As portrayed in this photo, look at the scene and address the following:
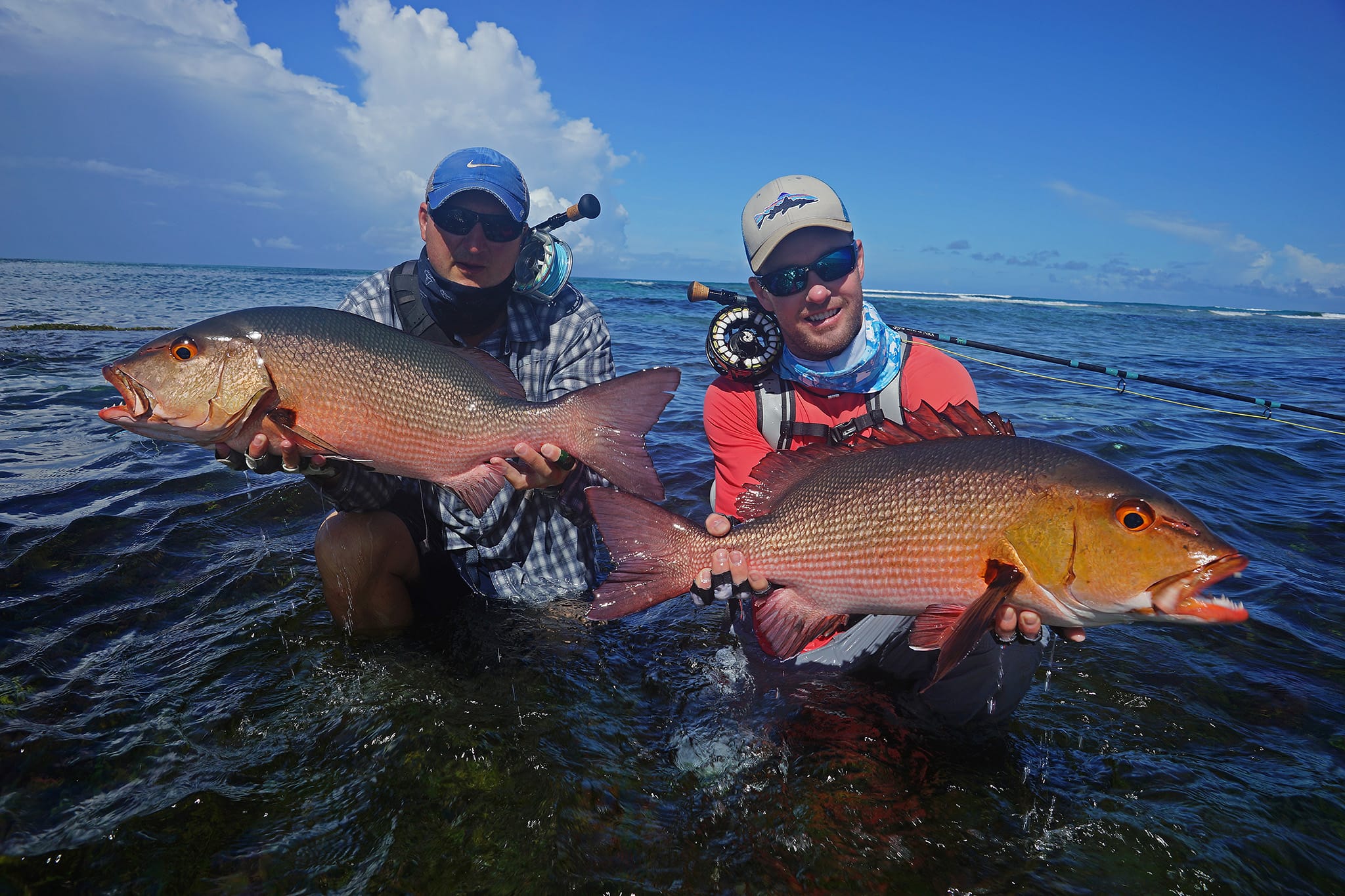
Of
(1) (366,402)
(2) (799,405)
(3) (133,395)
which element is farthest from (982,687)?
(3) (133,395)

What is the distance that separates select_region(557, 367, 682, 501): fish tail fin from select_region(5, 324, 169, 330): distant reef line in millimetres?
16777

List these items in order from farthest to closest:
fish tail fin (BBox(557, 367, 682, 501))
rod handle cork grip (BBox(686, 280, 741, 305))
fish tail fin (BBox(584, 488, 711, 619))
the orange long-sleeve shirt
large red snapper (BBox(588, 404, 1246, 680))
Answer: rod handle cork grip (BBox(686, 280, 741, 305)), the orange long-sleeve shirt, fish tail fin (BBox(557, 367, 682, 501)), fish tail fin (BBox(584, 488, 711, 619)), large red snapper (BBox(588, 404, 1246, 680))

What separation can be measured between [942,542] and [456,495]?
263 centimetres

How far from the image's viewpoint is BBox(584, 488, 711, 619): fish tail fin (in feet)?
9.37

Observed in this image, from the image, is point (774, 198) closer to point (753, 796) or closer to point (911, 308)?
point (753, 796)

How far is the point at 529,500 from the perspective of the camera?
4.19 m

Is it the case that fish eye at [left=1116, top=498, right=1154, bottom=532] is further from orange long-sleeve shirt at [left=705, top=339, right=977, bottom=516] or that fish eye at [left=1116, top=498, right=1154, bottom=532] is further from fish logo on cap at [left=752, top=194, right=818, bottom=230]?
fish logo on cap at [left=752, top=194, right=818, bottom=230]

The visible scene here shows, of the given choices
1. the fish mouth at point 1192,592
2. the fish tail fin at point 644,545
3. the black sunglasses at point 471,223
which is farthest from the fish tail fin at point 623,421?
the fish mouth at point 1192,592

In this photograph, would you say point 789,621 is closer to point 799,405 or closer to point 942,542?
point 942,542

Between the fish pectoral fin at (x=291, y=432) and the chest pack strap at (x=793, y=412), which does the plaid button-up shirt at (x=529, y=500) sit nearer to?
the fish pectoral fin at (x=291, y=432)

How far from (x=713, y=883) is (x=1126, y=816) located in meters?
1.79

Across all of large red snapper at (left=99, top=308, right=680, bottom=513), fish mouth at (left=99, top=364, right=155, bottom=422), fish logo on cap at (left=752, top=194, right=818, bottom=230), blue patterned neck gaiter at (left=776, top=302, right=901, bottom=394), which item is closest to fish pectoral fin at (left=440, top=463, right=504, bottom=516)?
large red snapper at (left=99, top=308, right=680, bottom=513)

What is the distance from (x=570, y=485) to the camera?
380cm

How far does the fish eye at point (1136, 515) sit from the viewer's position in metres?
2.33
